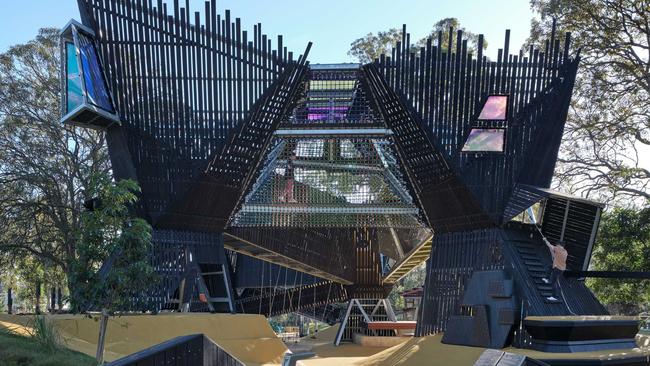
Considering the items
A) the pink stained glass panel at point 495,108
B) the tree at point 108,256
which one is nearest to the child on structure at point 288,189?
the pink stained glass panel at point 495,108

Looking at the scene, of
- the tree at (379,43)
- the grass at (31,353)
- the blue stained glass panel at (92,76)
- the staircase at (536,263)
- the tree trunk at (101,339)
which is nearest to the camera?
the grass at (31,353)

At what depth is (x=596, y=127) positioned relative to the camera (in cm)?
2819

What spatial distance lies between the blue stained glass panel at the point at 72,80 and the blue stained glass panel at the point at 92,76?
23cm

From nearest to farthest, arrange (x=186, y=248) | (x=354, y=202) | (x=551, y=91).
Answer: (x=551, y=91) → (x=186, y=248) → (x=354, y=202)

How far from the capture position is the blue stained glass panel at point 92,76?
66.4 ft

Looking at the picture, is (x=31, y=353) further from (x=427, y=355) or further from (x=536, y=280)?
(x=536, y=280)

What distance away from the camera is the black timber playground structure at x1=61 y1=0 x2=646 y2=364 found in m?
20.8

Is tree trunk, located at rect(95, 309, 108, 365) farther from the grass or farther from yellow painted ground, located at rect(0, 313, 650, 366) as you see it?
yellow painted ground, located at rect(0, 313, 650, 366)

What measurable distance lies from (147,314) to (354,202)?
1010 cm

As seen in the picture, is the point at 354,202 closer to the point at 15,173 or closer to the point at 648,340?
the point at 648,340

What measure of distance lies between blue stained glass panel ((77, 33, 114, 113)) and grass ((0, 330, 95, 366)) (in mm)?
10169

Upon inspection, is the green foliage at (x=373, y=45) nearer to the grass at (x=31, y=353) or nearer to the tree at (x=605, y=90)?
the tree at (x=605, y=90)

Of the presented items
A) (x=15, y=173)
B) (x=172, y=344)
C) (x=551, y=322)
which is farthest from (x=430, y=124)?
(x=15, y=173)

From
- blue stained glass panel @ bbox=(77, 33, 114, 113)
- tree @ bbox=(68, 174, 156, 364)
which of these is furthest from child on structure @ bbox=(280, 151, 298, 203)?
tree @ bbox=(68, 174, 156, 364)
